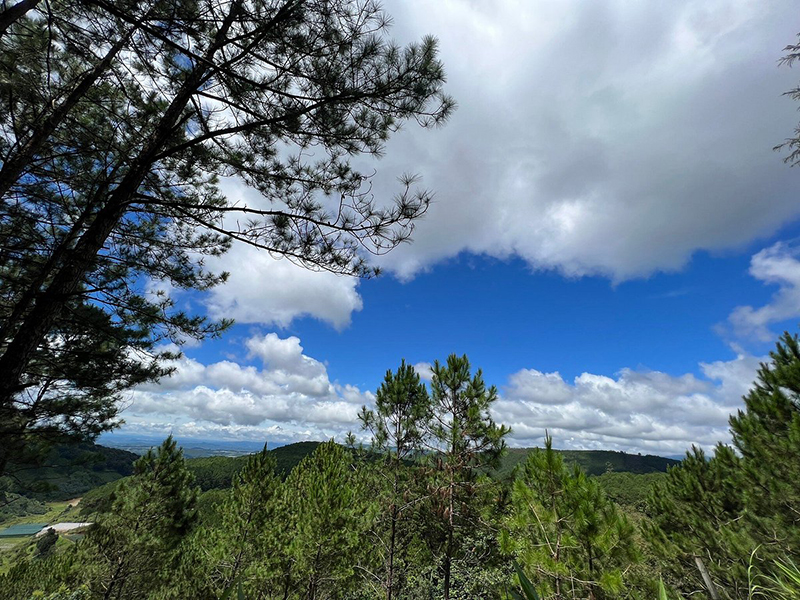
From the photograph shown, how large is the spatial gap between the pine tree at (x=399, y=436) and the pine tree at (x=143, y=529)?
876 centimetres

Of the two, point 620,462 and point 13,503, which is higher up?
point 620,462

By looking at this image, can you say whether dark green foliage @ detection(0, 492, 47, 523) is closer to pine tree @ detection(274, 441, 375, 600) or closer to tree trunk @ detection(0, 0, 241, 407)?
tree trunk @ detection(0, 0, 241, 407)

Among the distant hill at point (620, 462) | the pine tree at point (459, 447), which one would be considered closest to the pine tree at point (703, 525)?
the pine tree at point (459, 447)

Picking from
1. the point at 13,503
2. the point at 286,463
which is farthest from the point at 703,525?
the point at 286,463

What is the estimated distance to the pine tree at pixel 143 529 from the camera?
11133 millimetres

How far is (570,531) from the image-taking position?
5.41 meters

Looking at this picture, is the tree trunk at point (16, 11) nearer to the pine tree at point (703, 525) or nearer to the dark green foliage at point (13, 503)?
the dark green foliage at point (13, 503)

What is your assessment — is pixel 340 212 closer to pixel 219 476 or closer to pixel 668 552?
pixel 668 552

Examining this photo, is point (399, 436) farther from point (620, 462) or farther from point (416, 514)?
point (620, 462)

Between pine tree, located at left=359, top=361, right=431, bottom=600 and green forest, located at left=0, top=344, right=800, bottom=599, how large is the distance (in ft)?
0.14

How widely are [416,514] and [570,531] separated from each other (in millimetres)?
6115

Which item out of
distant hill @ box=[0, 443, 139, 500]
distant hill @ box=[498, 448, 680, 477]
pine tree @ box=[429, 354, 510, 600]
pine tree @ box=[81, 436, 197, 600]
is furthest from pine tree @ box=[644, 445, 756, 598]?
distant hill @ box=[498, 448, 680, 477]

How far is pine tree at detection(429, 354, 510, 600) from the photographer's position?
9156mm

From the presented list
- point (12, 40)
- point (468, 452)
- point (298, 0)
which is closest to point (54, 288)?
point (12, 40)
